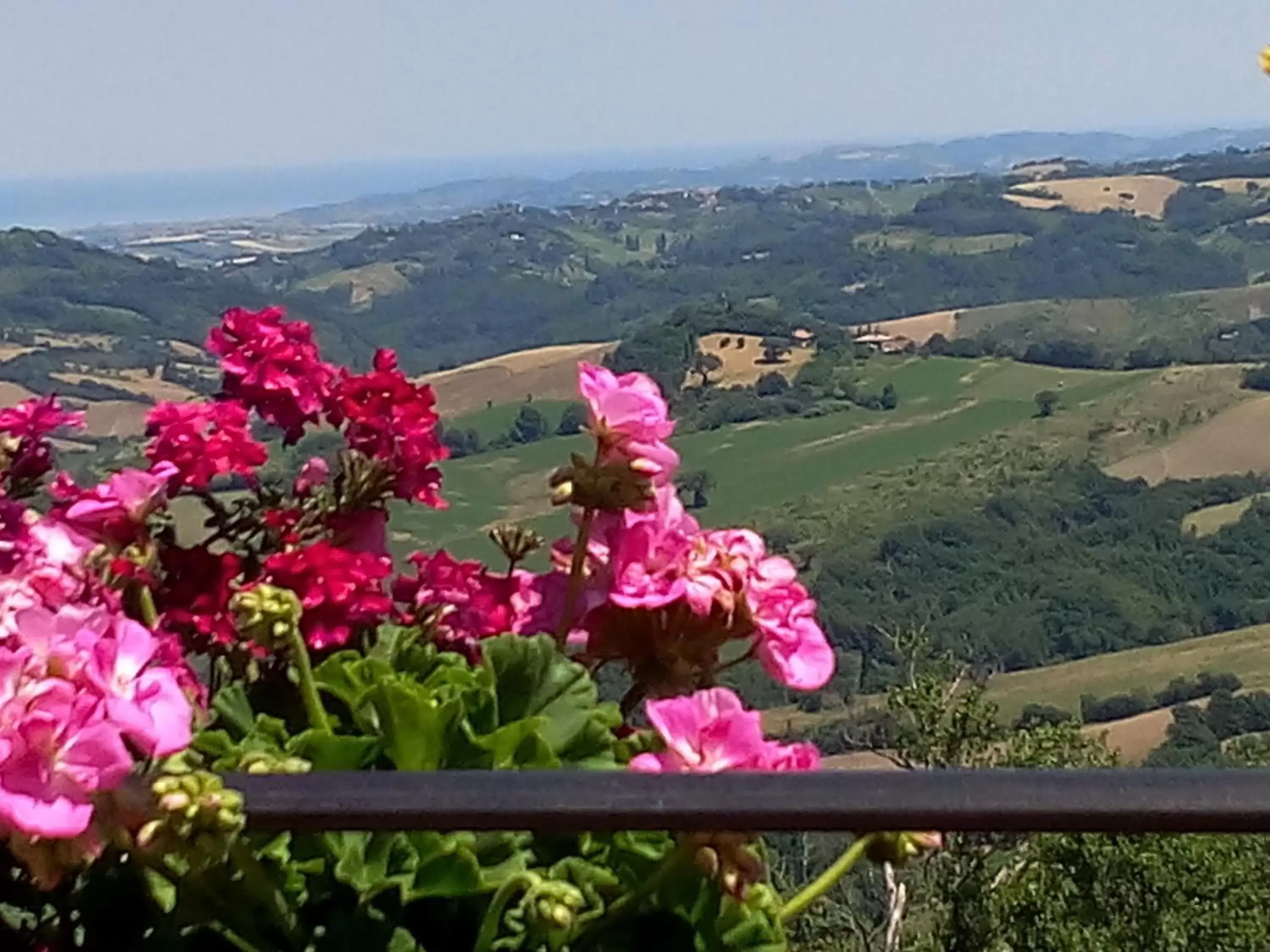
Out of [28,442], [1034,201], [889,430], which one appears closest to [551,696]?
[28,442]

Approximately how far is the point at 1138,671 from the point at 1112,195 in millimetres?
78497

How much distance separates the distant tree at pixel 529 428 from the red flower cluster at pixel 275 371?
205ft

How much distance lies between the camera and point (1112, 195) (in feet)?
418

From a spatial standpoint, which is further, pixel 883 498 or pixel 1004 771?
pixel 883 498

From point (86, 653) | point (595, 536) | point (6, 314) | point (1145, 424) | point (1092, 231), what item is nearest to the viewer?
point (86, 653)

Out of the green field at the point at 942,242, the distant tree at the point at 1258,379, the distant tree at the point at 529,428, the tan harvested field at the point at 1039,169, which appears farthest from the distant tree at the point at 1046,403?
the tan harvested field at the point at 1039,169

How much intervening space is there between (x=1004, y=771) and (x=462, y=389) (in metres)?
75.3

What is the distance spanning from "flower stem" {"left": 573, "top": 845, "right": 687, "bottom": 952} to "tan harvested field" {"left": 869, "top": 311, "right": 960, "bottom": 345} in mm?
98762

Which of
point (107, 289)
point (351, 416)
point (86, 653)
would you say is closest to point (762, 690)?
point (351, 416)

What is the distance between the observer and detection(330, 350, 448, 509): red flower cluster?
5.23ft

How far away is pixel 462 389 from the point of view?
75.9 metres

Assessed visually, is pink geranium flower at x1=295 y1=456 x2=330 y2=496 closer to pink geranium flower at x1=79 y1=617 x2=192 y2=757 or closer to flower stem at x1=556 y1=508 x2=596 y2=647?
flower stem at x1=556 y1=508 x2=596 y2=647

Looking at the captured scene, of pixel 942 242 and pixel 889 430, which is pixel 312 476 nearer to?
pixel 889 430

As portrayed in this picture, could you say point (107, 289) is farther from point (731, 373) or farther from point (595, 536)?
point (595, 536)
